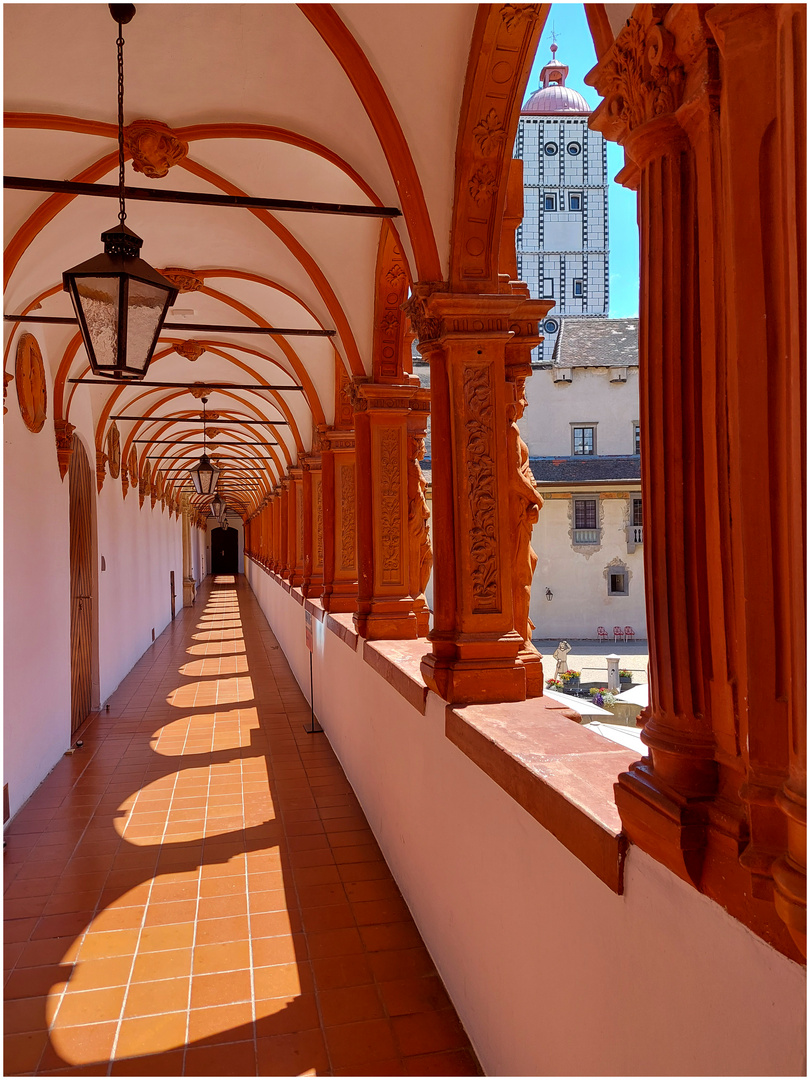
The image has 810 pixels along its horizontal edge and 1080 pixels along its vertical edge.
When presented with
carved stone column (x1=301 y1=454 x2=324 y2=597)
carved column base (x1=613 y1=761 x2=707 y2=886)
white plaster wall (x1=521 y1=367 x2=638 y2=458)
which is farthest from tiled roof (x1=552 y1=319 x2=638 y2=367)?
carved column base (x1=613 y1=761 x2=707 y2=886)

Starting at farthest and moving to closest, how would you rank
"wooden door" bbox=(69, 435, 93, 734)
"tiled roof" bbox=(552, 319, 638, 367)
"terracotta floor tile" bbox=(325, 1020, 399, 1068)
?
"tiled roof" bbox=(552, 319, 638, 367)
"wooden door" bbox=(69, 435, 93, 734)
"terracotta floor tile" bbox=(325, 1020, 399, 1068)

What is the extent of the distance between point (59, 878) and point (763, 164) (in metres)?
5.35

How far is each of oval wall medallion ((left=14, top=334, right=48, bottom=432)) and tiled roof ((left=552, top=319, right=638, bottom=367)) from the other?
17557 millimetres

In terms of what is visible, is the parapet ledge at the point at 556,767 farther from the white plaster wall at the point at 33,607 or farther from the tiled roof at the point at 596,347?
the tiled roof at the point at 596,347

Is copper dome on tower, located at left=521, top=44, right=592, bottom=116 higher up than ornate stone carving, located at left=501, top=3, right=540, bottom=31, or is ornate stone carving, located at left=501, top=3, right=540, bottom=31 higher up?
copper dome on tower, located at left=521, top=44, right=592, bottom=116

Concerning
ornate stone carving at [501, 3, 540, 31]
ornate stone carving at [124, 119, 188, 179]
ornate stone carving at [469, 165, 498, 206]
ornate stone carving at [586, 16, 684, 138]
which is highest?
ornate stone carving at [124, 119, 188, 179]

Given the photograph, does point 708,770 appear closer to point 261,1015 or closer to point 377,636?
point 261,1015

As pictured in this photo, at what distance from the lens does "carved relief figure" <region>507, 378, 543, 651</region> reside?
394 centimetres

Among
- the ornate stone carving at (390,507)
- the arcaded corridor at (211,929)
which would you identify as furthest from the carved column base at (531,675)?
the ornate stone carving at (390,507)

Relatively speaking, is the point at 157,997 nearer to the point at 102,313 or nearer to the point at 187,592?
the point at 102,313

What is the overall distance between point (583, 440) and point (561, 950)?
72.2ft

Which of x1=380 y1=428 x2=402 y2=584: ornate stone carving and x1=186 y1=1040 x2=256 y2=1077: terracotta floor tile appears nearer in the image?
x1=186 y1=1040 x2=256 y2=1077: terracotta floor tile

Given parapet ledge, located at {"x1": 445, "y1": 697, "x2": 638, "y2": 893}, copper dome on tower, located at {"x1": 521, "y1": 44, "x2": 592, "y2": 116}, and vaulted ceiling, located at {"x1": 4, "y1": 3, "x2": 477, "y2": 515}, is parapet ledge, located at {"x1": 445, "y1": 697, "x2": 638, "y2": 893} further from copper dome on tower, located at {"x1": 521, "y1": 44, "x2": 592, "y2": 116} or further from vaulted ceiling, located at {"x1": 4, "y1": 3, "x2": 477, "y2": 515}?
copper dome on tower, located at {"x1": 521, "y1": 44, "x2": 592, "y2": 116}

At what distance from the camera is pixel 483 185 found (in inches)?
148
